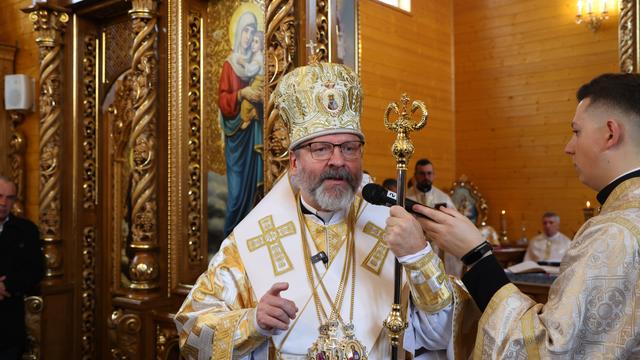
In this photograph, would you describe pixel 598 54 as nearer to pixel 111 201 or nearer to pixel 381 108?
pixel 381 108

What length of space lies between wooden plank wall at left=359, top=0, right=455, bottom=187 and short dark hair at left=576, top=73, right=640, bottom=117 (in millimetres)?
6777

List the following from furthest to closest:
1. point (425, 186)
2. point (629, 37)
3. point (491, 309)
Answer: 1. point (425, 186)
2. point (629, 37)
3. point (491, 309)

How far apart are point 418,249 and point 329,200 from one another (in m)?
0.56

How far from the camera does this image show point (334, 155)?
256cm

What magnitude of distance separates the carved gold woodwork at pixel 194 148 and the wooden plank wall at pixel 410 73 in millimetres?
4136

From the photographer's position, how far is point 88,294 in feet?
19.6

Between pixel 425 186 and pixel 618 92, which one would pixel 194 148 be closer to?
pixel 618 92

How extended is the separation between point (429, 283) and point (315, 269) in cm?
63

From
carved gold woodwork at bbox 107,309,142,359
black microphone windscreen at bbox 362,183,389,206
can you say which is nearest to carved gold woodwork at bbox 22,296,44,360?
carved gold woodwork at bbox 107,309,142,359

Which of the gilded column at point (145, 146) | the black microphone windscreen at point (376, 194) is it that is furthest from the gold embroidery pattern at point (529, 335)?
the gilded column at point (145, 146)

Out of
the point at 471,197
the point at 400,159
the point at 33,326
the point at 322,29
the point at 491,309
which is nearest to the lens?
the point at 491,309

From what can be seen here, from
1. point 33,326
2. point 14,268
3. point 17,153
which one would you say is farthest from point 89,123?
point 33,326

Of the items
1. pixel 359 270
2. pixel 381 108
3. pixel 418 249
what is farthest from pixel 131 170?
pixel 381 108

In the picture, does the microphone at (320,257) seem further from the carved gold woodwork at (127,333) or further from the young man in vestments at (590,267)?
the carved gold woodwork at (127,333)
